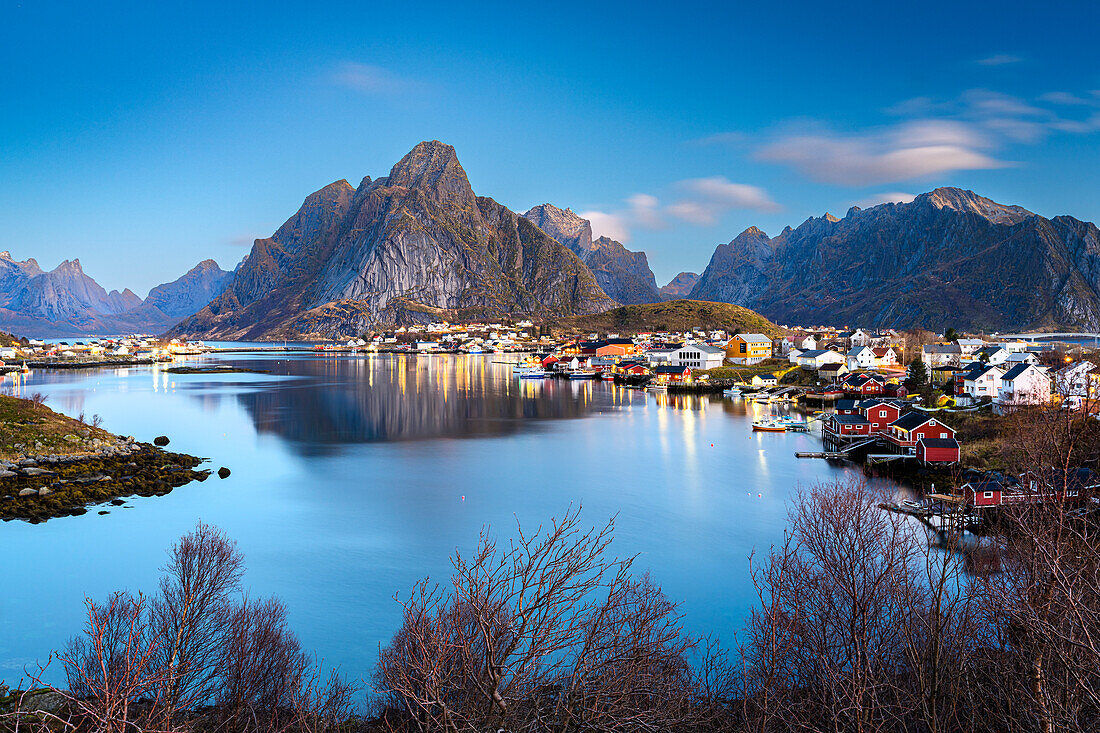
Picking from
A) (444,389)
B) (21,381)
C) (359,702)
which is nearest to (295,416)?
(444,389)

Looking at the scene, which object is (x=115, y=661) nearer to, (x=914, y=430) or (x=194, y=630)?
(x=194, y=630)

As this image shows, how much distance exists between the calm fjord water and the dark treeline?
84.8 inches

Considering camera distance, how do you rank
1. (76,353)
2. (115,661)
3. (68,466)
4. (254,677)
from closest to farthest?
(115,661)
(254,677)
(68,466)
(76,353)

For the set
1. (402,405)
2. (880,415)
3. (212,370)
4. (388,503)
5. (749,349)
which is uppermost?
(749,349)

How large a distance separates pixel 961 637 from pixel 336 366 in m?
84.2

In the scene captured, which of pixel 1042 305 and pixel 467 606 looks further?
pixel 1042 305

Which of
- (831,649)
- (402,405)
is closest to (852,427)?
(831,649)

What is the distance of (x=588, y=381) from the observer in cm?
6850

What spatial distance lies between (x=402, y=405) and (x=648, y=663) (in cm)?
3971

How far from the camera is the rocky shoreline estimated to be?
1886 cm

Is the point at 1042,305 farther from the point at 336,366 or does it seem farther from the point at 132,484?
the point at 132,484

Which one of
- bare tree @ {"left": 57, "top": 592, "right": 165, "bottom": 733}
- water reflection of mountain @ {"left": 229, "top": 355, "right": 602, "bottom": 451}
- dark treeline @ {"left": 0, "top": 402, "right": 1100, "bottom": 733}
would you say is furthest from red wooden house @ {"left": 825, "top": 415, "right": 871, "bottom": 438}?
bare tree @ {"left": 57, "top": 592, "right": 165, "bottom": 733}

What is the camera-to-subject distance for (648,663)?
23.6 ft

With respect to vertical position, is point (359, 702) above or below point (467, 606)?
below
